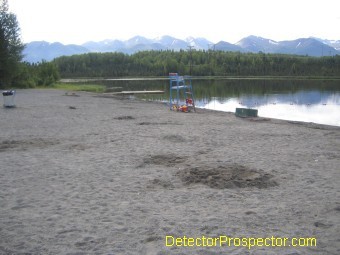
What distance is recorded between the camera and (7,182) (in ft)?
26.2

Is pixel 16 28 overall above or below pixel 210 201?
above

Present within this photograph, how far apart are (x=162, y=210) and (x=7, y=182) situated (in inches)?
154

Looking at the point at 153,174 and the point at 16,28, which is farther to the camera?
the point at 16,28

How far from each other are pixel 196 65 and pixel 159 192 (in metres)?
171

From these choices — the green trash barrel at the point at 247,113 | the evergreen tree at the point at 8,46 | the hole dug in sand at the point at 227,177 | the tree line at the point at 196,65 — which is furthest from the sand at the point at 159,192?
the tree line at the point at 196,65

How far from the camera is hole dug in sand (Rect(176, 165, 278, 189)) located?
8.00 meters

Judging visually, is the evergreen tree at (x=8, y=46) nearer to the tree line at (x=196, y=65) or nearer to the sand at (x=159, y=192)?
the sand at (x=159, y=192)

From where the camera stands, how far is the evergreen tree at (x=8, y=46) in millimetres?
51344

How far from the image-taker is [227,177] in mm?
8453

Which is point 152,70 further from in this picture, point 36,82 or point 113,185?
point 113,185

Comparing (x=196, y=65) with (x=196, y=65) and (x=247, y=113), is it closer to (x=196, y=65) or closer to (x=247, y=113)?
(x=196, y=65)

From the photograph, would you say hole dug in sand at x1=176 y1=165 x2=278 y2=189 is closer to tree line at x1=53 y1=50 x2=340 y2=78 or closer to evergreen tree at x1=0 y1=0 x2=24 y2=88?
evergreen tree at x1=0 y1=0 x2=24 y2=88

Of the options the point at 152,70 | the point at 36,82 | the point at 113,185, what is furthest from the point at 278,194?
the point at 152,70

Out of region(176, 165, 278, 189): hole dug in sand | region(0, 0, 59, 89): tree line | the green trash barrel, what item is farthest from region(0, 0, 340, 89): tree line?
region(176, 165, 278, 189): hole dug in sand
